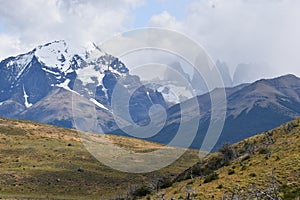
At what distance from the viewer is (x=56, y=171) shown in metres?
98.4

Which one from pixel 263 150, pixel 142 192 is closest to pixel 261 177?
pixel 263 150

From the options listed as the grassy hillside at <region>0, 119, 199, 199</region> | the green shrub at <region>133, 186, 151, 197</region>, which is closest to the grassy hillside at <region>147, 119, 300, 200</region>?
the green shrub at <region>133, 186, 151, 197</region>

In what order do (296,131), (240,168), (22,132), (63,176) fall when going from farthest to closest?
1. (22,132)
2. (63,176)
3. (296,131)
4. (240,168)

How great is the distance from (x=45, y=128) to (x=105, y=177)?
64.4 m

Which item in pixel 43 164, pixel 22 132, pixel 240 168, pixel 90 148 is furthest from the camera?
pixel 22 132

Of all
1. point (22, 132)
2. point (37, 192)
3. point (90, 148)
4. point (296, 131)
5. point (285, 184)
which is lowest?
point (285, 184)

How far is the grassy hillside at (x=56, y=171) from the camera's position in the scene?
3317 inches

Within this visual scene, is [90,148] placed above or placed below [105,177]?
above

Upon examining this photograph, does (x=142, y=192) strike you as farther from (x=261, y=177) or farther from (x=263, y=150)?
(x=261, y=177)

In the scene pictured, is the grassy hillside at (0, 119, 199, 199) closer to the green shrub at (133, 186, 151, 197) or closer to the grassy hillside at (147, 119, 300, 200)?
the green shrub at (133, 186, 151, 197)

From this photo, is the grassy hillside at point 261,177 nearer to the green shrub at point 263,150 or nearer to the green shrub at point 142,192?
the green shrub at point 263,150

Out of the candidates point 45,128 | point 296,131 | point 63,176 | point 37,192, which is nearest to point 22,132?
point 45,128

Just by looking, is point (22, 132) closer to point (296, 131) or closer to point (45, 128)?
point (45, 128)

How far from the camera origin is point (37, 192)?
82.6 m
